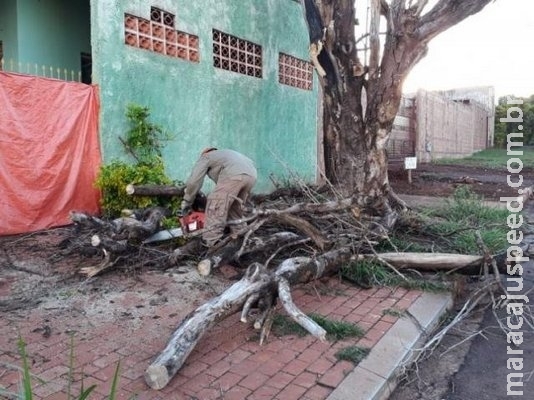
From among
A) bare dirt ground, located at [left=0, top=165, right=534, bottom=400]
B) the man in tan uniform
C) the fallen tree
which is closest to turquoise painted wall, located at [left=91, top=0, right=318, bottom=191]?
the man in tan uniform

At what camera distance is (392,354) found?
344cm

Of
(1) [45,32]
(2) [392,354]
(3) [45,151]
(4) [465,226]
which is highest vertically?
(1) [45,32]

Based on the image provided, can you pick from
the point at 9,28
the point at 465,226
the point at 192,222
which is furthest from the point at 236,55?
the point at 465,226

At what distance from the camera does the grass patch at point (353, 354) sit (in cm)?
325

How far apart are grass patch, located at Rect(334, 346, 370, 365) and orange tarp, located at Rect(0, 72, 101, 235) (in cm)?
483

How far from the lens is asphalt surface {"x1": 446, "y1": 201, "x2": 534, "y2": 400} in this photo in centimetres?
315

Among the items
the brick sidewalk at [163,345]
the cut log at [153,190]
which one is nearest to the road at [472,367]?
the brick sidewalk at [163,345]

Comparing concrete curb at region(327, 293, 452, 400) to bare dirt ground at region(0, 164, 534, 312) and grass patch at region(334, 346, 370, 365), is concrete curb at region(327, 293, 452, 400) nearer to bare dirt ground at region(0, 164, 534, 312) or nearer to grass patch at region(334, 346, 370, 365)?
grass patch at region(334, 346, 370, 365)

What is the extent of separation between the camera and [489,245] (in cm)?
559

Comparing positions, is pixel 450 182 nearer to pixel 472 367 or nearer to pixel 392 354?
pixel 472 367

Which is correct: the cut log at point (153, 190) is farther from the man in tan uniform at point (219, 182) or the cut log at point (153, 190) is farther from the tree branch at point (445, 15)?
the tree branch at point (445, 15)

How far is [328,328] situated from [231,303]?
0.82 meters

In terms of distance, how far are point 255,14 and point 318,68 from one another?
134 inches

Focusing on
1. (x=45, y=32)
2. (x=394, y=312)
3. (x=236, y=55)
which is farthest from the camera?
(x=236, y=55)
